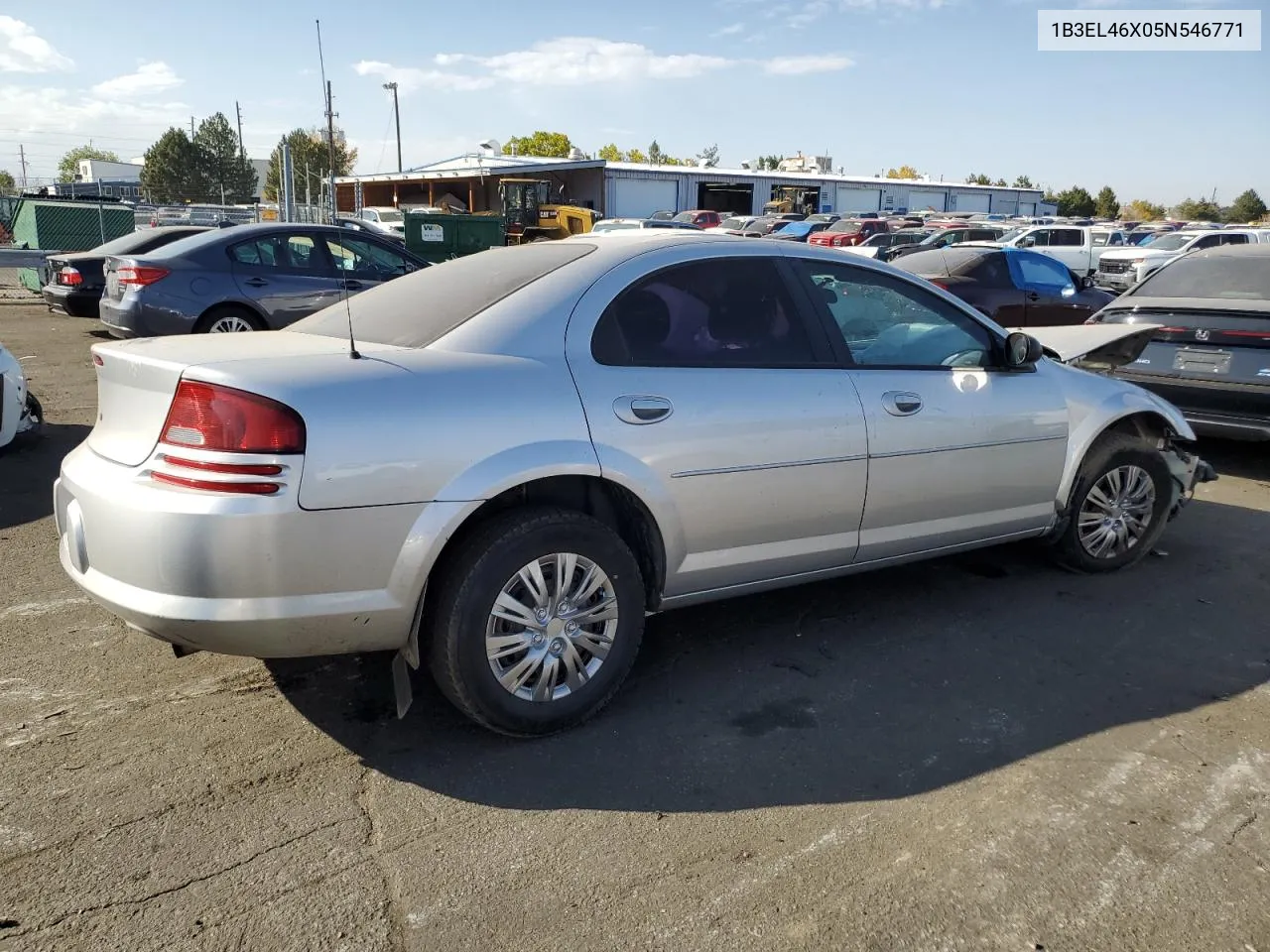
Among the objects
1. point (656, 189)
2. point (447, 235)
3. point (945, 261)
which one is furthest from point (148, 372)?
point (656, 189)

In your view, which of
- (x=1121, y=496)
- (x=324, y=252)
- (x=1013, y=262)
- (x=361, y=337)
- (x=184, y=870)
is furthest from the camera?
(x=1013, y=262)

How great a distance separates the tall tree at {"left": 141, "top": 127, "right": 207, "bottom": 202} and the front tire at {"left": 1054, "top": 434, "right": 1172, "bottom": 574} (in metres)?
90.7

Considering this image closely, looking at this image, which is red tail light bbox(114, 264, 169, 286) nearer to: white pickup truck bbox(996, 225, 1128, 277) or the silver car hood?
the silver car hood

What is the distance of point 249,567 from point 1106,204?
96.3 metres

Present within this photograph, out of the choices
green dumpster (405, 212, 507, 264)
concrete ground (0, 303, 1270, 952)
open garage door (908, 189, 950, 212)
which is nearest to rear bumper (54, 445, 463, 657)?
concrete ground (0, 303, 1270, 952)

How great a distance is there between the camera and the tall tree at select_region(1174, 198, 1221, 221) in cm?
8731

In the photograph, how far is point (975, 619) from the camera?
4.40m

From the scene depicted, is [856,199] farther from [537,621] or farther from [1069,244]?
[537,621]

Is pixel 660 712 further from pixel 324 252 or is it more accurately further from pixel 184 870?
pixel 324 252

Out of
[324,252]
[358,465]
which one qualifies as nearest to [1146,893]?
[358,465]

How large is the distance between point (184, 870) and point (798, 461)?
2368mm

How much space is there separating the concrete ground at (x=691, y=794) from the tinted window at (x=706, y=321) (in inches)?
48.1

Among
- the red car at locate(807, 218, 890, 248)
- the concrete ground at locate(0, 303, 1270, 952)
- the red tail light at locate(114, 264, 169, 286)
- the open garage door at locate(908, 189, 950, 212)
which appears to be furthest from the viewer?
the open garage door at locate(908, 189, 950, 212)

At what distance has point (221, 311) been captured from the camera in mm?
9891
